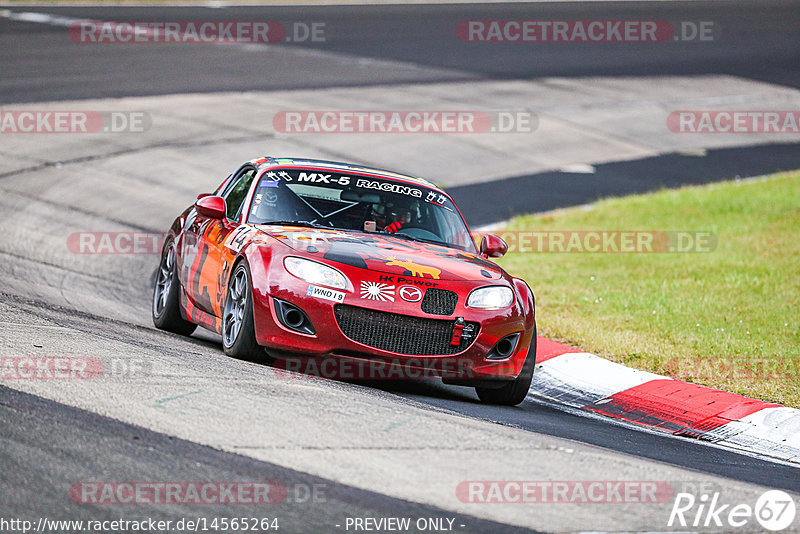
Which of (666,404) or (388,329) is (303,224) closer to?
(388,329)

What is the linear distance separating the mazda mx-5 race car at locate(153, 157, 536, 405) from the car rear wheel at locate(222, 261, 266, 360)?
0.01 m

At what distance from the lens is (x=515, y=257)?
572 inches

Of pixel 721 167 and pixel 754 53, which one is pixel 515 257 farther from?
pixel 754 53

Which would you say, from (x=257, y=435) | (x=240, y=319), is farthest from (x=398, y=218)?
(x=257, y=435)

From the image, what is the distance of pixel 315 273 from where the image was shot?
760 centimetres

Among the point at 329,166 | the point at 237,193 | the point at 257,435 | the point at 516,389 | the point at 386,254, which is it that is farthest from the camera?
the point at 237,193

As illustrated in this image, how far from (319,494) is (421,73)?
22.9 meters

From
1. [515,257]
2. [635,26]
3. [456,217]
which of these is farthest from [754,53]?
[456,217]

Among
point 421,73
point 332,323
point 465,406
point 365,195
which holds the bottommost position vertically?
point 465,406

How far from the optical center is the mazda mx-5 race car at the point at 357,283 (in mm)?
7523

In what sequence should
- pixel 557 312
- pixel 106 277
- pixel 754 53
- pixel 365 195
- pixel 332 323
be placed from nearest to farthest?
pixel 332 323 → pixel 365 195 → pixel 557 312 → pixel 106 277 → pixel 754 53

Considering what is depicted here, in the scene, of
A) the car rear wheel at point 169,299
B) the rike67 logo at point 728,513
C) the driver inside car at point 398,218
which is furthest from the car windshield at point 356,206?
the rike67 logo at point 728,513

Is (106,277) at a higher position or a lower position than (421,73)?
lower

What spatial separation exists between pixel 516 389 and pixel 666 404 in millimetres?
1204
